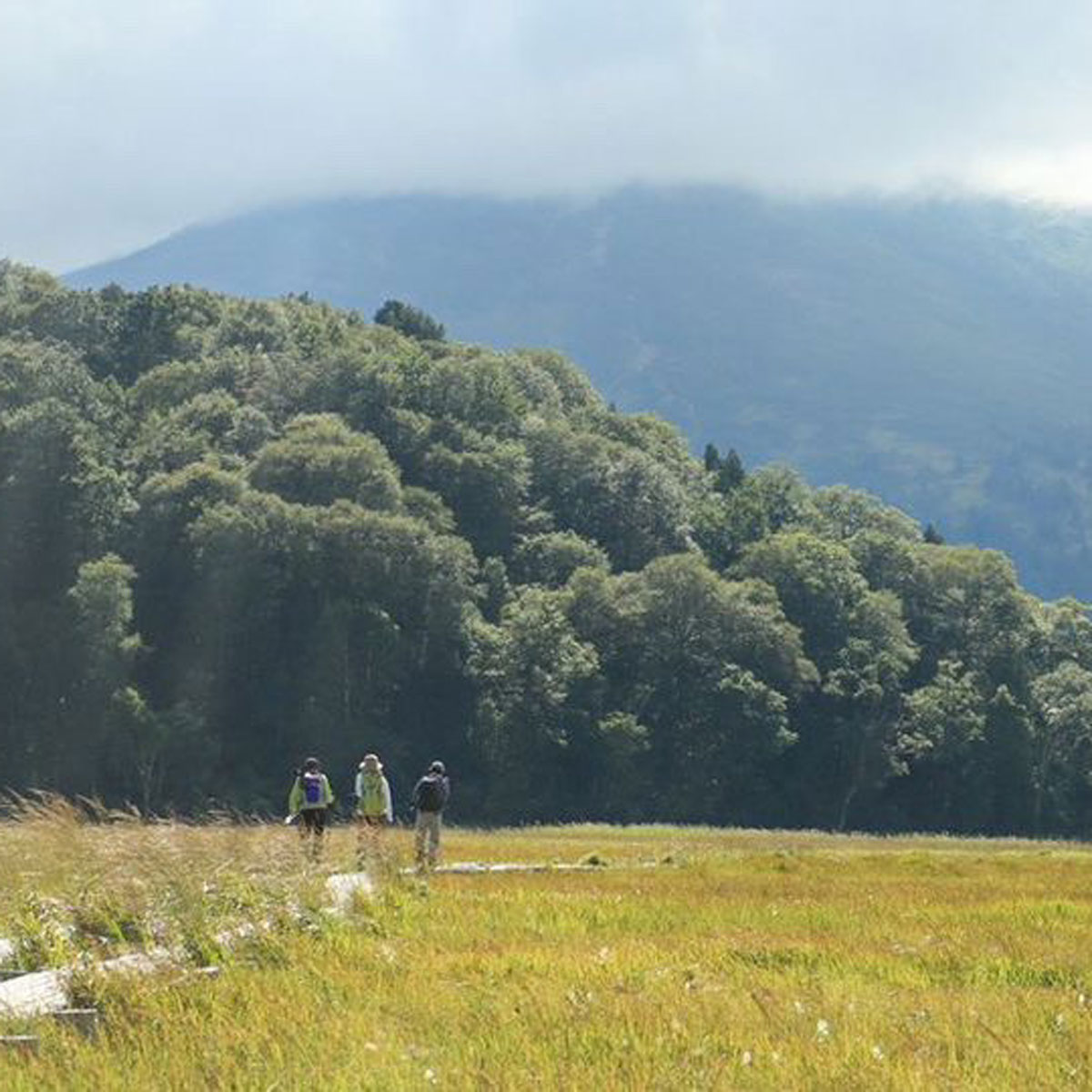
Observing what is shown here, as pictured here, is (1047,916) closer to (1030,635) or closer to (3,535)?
(3,535)

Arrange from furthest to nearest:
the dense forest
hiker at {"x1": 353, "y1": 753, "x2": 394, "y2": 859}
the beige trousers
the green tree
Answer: the green tree < the dense forest < hiker at {"x1": 353, "y1": 753, "x2": 394, "y2": 859} < the beige trousers

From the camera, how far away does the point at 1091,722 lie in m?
105

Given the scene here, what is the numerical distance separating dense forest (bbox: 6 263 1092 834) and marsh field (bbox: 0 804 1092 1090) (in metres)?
59.8

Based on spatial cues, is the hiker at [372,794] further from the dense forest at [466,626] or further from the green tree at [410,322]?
the green tree at [410,322]

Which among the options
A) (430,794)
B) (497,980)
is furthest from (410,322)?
(497,980)

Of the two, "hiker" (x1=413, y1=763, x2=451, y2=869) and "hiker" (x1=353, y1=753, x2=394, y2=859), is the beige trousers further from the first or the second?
"hiker" (x1=353, y1=753, x2=394, y2=859)

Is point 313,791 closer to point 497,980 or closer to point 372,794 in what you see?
point 372,794

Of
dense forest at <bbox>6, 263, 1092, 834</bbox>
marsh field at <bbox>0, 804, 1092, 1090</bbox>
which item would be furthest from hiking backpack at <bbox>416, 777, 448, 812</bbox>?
dense forest at <bbox>6, 263, 1092, 834</bbox>

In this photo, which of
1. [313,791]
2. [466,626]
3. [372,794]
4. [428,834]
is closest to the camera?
[313,791]

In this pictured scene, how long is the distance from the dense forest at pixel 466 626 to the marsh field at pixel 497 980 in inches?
2353

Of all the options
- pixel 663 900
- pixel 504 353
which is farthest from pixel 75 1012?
pixel 504 353

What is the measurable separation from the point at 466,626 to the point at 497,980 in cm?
7978

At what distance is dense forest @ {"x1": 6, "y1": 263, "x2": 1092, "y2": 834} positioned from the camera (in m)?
87.4

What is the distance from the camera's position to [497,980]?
15.4 meters
